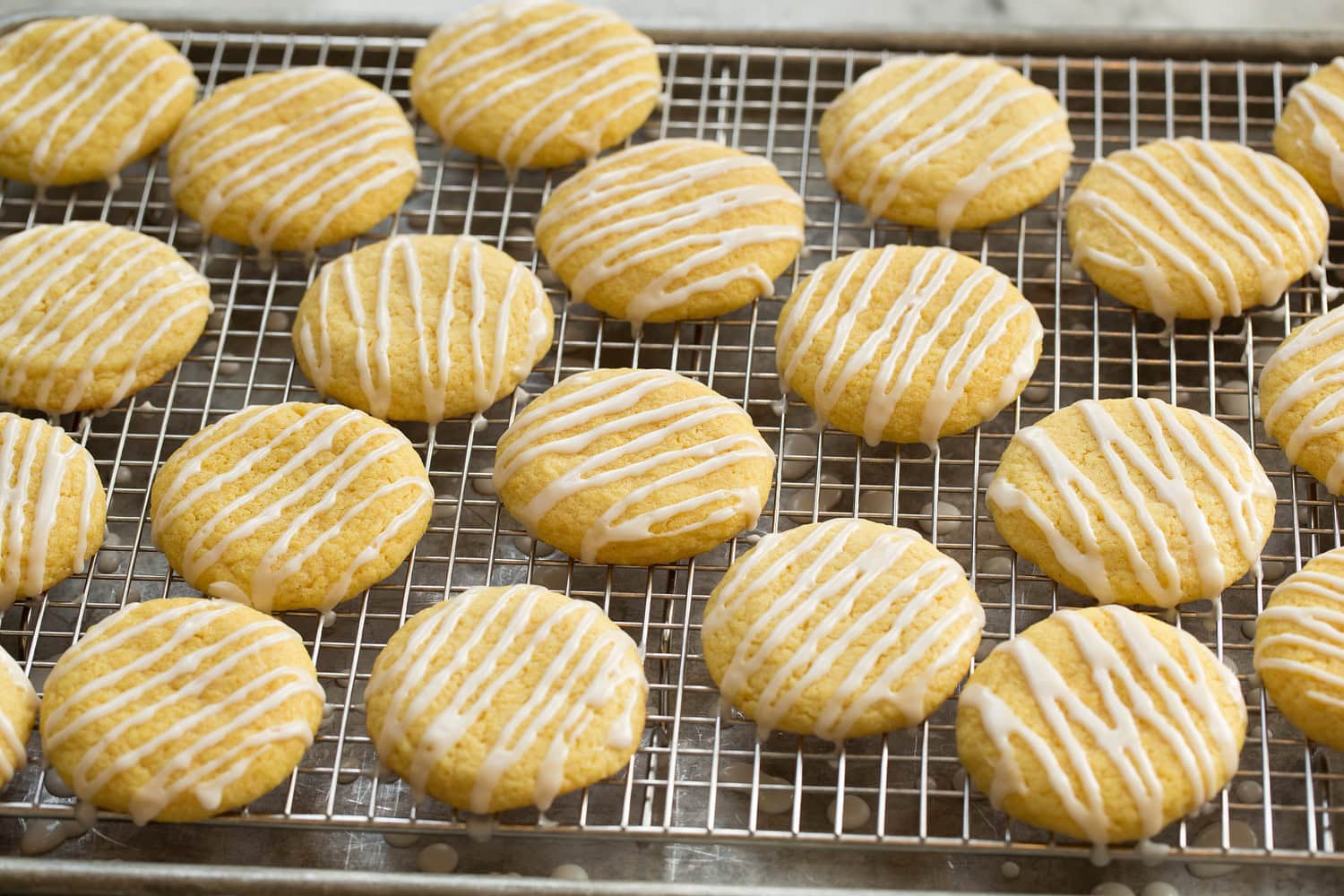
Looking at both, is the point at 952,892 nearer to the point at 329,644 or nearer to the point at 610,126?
the point at 329,644

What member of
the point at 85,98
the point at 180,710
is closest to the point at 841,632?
the point at 180,710

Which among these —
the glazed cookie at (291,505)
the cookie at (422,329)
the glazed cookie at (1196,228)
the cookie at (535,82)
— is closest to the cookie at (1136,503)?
Answer: the glazed cookie at (1196,228)

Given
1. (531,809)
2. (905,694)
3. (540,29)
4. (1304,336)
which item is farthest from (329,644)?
(1304,336)

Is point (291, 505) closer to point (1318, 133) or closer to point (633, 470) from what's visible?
point (633, 470)

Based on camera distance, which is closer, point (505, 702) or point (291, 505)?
point (505, 702)

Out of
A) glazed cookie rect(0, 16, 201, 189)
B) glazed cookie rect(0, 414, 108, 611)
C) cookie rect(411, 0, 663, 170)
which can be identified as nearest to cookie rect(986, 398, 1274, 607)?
cookie rect(411, 0, 663, 170)
